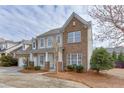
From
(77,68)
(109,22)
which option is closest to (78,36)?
(77,68)

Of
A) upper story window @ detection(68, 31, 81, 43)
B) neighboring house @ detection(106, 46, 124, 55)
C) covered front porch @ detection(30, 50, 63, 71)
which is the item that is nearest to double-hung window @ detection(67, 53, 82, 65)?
covered front porch @ detection(30, 50, 63, 71)

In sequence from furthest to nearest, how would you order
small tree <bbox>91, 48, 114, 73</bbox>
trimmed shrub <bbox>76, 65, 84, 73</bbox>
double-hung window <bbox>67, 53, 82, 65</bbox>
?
double-hung window <bbox>67, 53, 82, 65</bbox> < trimmed shrub <bbox>76, 65, 84, 73</bbox> < small tree <bbox>91, 48, 114, 73</bbox>

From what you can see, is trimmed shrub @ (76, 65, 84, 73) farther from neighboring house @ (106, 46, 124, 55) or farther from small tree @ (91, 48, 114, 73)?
neighboring house @ (106, 46, 124, 55)

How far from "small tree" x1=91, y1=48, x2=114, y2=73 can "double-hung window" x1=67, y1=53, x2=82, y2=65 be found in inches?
63.7

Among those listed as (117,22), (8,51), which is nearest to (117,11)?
(117,22)

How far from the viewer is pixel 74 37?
15820 millimetres

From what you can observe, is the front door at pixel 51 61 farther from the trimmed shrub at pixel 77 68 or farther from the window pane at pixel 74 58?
the trimmed shrub at pixel 77 68

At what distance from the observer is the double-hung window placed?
15367mm

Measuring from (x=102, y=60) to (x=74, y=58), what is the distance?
2.63 metres

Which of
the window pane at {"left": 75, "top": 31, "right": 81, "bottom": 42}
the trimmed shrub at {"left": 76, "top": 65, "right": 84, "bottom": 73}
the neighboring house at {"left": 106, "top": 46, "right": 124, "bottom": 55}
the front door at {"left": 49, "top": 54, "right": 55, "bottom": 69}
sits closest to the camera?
the neighboring house at {"left": 106, "top": 46, "right": 124, "bottom": 55}

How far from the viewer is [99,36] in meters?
11.5

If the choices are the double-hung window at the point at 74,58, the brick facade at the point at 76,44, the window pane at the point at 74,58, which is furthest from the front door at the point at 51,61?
the window pane at the point at 74,58
